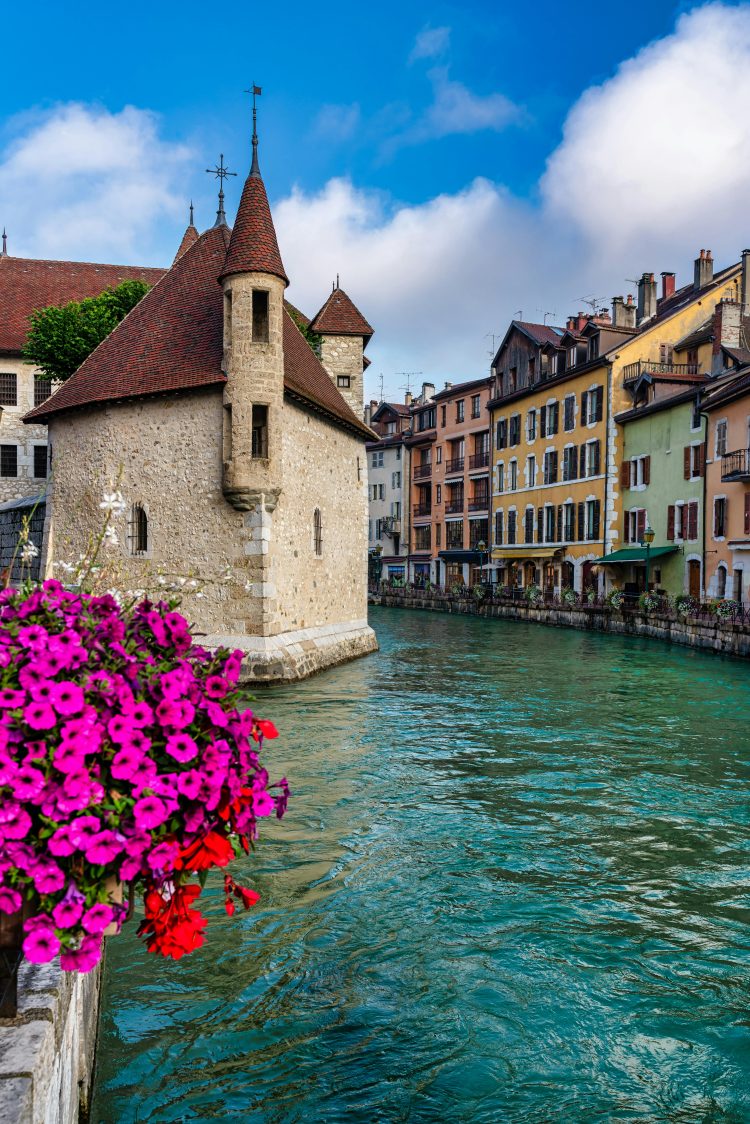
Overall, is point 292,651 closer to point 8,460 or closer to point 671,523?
point 671,523

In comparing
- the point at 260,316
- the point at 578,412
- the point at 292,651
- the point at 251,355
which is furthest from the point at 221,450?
the point at 578,412

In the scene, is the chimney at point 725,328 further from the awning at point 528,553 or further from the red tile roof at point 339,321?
the red tile roof at point 339,321

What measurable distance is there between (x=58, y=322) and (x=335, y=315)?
795cm

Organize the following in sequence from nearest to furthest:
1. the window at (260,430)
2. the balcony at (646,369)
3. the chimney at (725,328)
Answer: the window at (260,430), the chimney at (725,328), the balcony at (646,369)

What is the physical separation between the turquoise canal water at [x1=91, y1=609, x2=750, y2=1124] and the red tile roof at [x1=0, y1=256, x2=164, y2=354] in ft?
97.1

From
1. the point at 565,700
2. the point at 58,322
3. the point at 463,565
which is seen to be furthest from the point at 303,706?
the point at 463,565

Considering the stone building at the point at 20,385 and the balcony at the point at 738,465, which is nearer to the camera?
the balcony at the point at 738,465

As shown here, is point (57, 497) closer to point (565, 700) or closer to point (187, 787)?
point (565, 700)

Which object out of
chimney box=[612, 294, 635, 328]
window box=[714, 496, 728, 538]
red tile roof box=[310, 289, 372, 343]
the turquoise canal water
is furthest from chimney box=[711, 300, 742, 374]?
the turquoise canal water

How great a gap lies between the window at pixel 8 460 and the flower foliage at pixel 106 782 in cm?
3451

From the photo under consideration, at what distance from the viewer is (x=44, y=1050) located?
2559 millimetres

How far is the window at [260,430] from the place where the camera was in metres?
17.6

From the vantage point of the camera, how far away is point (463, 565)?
5447cm

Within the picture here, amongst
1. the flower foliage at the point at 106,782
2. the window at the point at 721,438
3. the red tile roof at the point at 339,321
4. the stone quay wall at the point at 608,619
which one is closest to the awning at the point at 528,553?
the stone quay wall at the point at 608,619
